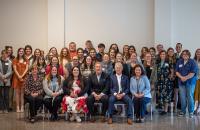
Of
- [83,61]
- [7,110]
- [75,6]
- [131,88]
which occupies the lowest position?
[7,110]

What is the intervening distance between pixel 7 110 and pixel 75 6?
9.73 ft

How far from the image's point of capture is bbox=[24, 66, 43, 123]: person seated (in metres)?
6.62

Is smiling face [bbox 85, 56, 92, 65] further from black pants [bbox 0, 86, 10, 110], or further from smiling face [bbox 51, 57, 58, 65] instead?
black pants [bbox 0, 86, 10, 110]

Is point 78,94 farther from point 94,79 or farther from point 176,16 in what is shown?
point 176,16

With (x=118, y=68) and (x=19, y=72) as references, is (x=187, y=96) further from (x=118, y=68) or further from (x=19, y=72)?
(x=19, y=72)

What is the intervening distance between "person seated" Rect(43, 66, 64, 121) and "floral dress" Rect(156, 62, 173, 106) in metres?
1.93

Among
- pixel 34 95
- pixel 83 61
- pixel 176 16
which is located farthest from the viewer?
pixel 176 16

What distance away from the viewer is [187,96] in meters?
7.18

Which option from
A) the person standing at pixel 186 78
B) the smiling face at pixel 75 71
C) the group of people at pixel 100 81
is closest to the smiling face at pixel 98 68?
the group of people at pixel 100 81

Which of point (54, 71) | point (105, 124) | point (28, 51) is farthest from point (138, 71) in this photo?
point (28, 51)

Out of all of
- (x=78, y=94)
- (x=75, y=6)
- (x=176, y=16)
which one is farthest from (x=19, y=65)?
(x=176, y=16)

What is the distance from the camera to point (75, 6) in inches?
348

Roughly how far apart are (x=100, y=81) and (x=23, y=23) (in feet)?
10.5

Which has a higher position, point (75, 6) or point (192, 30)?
point (75, 6)
